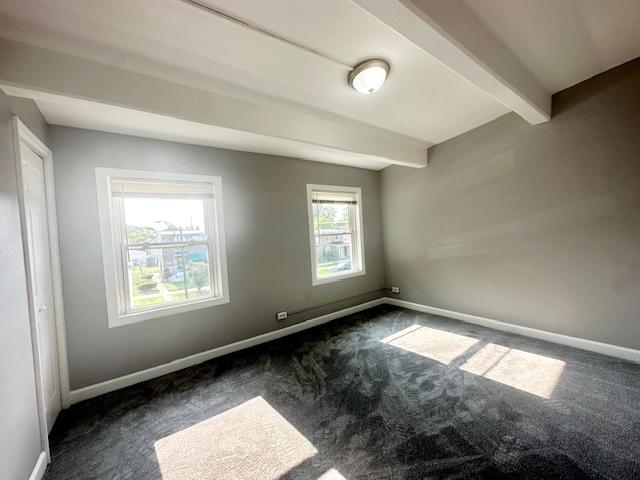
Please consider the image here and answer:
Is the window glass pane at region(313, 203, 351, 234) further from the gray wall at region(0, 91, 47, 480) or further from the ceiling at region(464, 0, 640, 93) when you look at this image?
the gray wall at region(0, 91, 47, 480)

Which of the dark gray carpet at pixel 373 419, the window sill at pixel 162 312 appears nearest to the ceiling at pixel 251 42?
the window sill at pixel 162 312

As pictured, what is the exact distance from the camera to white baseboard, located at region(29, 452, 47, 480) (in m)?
1.43

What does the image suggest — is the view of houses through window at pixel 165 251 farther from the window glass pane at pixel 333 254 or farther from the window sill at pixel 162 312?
the window glass pane at pixel 333 254

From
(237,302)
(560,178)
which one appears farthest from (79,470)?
(560,178)

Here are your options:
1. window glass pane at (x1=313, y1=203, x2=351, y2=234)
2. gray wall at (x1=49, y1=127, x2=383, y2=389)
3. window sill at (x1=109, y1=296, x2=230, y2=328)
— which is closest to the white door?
gray wall at (x1=49, y1=127, x2=383, y2=389)

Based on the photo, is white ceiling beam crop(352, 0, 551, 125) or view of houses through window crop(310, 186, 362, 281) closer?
white ceiling beam crop(352, 0, 551, 125)

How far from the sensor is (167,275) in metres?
2.72

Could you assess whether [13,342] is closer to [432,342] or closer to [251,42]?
[251,42]

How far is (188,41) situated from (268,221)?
2030 mm

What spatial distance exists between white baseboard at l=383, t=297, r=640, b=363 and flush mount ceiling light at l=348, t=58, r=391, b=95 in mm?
3100

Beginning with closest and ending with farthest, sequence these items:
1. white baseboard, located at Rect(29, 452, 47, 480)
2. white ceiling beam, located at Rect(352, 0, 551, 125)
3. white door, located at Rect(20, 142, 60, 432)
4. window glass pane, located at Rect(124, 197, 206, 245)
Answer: white ceiling beam, located at Rect(352, 0, 551, 125)
white baseboard, located at Rect(29, 452, 47, 480)
white door, located at Rect(20, 142, 60, 432)
window glass pane, located at Rect(124, 197, 206, 245)

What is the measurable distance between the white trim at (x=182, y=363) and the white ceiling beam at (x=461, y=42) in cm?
319

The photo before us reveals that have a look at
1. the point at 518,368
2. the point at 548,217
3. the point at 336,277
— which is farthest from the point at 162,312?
the point at 548,217

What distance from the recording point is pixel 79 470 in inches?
60.7
